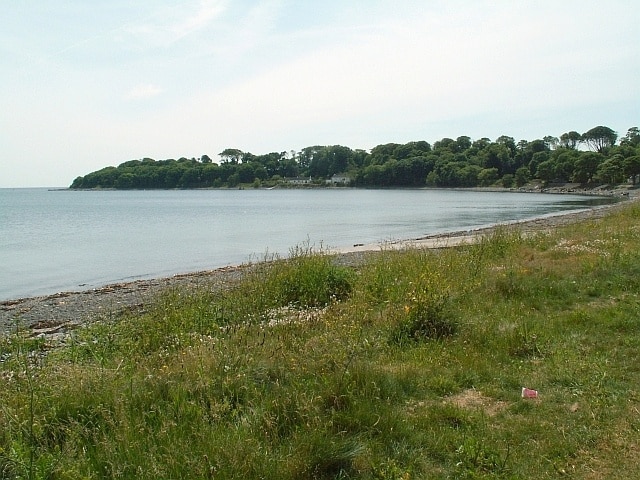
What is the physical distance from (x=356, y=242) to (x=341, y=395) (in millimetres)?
32374

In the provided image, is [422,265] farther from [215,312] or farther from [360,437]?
[360,437]

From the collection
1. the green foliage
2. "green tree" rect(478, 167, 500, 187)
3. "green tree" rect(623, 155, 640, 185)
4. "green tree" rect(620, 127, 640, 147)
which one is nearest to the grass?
the green foliage

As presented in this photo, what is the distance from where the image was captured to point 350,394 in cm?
512

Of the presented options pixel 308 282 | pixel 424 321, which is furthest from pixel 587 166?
pixel 424 321

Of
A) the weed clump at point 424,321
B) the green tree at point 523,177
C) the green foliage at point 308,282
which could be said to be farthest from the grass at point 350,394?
the green tree at point 523,177

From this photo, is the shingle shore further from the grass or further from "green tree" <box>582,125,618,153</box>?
"green tree" <box>582,125,618,153</box>

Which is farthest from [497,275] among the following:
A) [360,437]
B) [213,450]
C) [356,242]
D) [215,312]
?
[356,242]

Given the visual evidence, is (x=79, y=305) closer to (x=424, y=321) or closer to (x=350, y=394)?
(x=424, y=321)

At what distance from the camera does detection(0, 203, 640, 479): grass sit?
13.6 ft

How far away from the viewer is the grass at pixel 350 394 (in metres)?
4.15

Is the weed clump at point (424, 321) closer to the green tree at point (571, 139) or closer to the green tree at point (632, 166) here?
the green tree at point (632, 166)

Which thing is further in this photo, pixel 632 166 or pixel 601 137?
pixel 601 137

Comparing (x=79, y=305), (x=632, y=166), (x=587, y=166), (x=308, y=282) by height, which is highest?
(x=587, y=166)

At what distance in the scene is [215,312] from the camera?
10078mm
